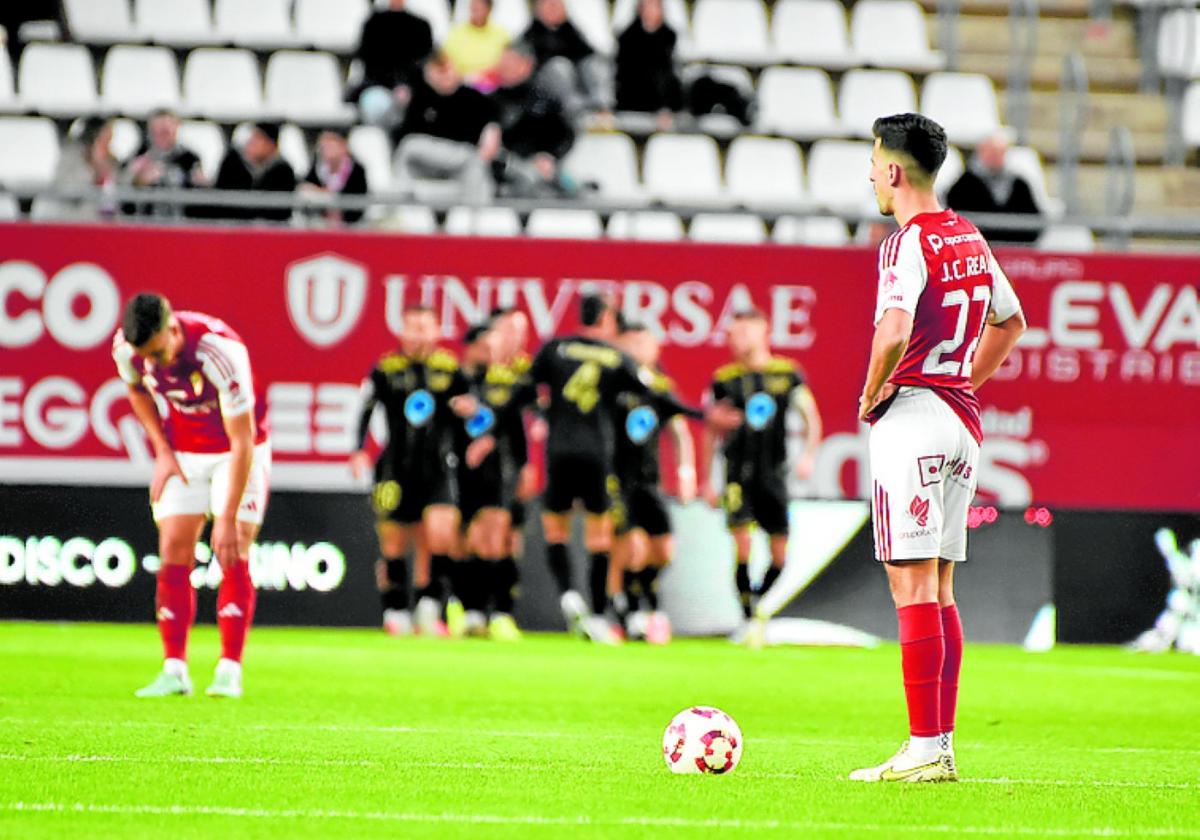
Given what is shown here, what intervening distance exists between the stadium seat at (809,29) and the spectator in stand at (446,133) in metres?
4.17

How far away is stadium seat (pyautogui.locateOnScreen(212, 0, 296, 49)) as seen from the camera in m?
20.6

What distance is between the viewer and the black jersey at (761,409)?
53.3 feet

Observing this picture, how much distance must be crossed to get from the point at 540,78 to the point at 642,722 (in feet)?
33.5

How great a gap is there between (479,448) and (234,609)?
601 cm

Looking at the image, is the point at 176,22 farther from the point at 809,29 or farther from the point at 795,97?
the point at 809,29

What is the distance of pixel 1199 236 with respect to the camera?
1973 cm

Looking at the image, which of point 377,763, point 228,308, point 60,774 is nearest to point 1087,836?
point 377,763

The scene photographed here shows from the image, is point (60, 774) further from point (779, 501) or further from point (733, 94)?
point (733, 94)

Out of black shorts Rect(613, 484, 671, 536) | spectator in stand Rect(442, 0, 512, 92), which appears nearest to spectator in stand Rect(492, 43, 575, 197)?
spectator in stand Rect(442, 0, 512, 92)

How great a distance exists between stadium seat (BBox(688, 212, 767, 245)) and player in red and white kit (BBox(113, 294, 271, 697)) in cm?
903

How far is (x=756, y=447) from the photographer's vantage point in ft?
53.5

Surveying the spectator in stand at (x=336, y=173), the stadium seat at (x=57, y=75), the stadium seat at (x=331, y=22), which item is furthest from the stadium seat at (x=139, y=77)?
the spectator in stand at (x=336, y=173)

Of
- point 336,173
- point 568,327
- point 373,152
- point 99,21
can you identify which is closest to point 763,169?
point 568,327

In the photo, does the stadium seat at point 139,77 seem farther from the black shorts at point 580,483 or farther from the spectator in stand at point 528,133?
the black shorts at point 580,483
